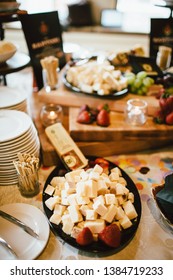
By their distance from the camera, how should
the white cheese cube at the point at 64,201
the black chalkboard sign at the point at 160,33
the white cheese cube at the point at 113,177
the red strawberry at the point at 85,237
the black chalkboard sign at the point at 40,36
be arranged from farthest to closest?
the black chalkboard sign at the point at 160,33
the black chalkboard sign at the point at 40,36
the white cheese cube at the point at 113,177
the white cheese cube at the point at 64,201
the red strawberry at the point at 85,237

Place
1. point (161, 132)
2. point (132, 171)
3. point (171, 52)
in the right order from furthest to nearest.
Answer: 1. point (171, 52)
2. point (161, 132)
3. point (132, 171)

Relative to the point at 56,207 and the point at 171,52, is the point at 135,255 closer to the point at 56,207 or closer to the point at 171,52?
the point at 56,207

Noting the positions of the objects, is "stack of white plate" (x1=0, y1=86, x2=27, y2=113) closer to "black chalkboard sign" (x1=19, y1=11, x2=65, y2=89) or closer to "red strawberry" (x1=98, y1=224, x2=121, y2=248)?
"black chalkboard sign" (x1=19, y1=11, x2=65, y2=89)

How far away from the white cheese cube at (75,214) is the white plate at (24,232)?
0.33 feet

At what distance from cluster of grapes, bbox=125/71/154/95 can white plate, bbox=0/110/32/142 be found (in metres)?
0.66

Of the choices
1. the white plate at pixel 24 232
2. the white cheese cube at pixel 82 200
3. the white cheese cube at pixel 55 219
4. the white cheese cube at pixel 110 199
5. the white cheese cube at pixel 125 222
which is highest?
the white cheese cube at pixel 82 200

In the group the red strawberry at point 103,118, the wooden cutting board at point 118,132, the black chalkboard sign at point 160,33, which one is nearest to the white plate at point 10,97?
the wooden cutting board at point 118,132

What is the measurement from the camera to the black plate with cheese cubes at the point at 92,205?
2.77 feet

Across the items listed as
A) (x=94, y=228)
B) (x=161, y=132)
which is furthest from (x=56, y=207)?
(x=161, y=132)

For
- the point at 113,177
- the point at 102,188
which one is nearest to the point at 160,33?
the point at 113,177

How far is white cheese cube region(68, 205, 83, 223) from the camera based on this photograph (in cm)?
86

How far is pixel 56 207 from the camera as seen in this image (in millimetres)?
922

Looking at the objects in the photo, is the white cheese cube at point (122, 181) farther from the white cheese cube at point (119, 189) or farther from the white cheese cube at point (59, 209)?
the white cheese cube at point (59, 209)

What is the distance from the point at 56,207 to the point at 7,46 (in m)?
0.79
